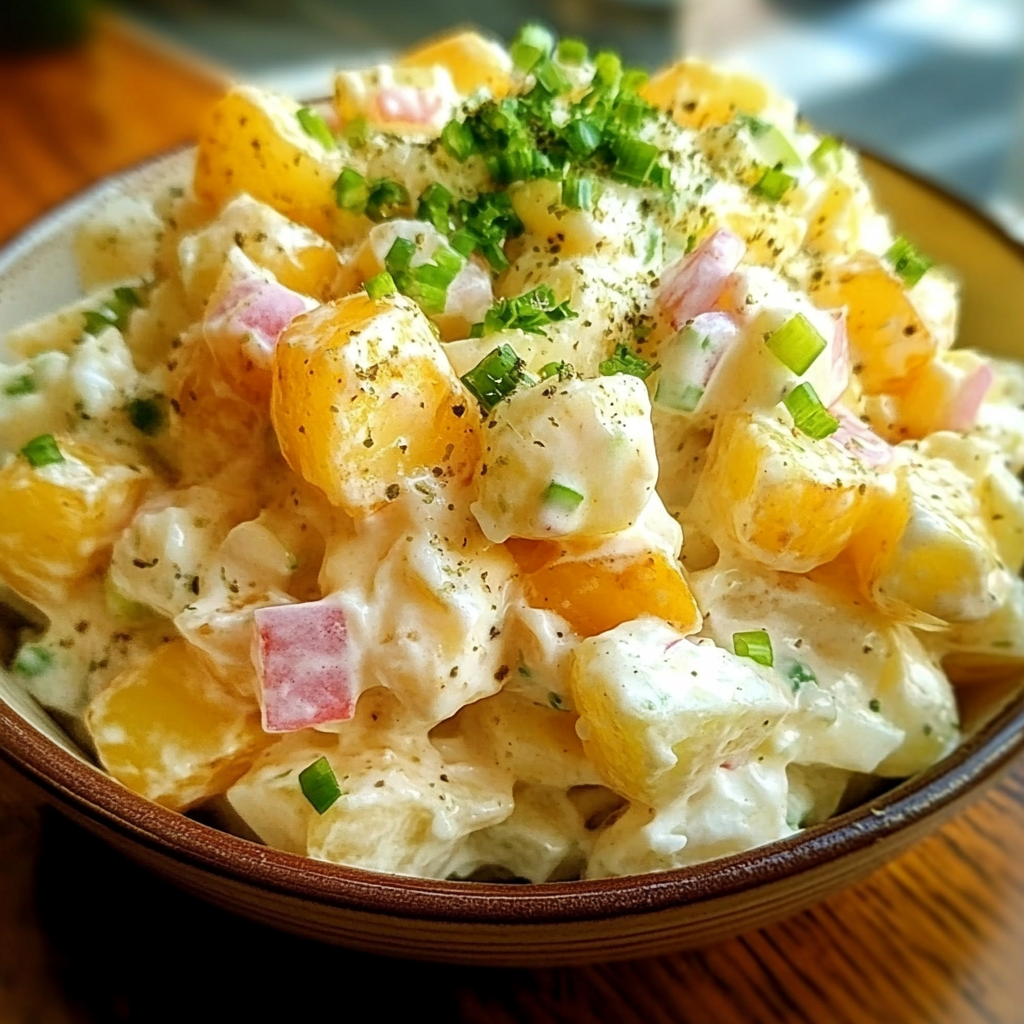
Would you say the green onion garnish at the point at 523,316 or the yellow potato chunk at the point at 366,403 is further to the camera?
the green onion garnish at the point at 523,316

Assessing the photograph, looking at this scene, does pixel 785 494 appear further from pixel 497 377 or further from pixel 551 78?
pixel 551 78

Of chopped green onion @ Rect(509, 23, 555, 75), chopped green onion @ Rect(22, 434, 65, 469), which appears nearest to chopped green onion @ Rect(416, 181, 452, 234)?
chopped green onion @ Rect(509, 23, 555, 75)

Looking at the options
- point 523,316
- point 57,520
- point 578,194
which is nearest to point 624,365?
point 523,316

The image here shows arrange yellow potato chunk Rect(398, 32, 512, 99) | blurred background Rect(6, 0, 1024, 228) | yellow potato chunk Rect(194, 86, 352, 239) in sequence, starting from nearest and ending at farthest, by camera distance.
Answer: yellow potato chunk Rect(194, 86, 352, 239) < yellow potato chunk Rect(398, 32, 512, 99) < blurred background Rect(6, 0, 1024, 228)

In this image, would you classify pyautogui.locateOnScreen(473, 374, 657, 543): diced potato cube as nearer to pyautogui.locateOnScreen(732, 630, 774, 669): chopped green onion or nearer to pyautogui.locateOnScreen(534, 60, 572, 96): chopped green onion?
pyautogui.locateOnScreen(732, 630, 774, 669): chopped green onion

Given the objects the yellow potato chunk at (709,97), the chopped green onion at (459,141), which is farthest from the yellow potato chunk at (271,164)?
the yellow potato chunk at (709,97)

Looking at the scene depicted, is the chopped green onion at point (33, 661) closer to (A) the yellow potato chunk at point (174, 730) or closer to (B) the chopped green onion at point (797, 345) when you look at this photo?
(A) the yellow potato chunk at point (174, 730)
